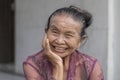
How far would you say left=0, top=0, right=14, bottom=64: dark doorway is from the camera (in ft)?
33.8

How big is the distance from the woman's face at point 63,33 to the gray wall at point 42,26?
4.20 m

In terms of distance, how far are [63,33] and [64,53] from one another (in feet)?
0.48

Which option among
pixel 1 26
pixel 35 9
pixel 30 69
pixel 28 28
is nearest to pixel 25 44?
pixel 28 28

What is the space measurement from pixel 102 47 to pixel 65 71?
4.22m

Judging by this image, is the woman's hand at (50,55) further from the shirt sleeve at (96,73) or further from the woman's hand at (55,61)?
the shirt sleeve at (96,73)

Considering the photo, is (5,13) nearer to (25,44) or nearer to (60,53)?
(25,44)

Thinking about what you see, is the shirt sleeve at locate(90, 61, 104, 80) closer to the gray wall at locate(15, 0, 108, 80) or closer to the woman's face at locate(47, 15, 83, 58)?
the woman's face at locate(47, 15, 83, 58)

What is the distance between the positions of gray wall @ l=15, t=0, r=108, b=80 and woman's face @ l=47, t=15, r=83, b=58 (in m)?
4.20

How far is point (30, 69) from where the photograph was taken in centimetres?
220

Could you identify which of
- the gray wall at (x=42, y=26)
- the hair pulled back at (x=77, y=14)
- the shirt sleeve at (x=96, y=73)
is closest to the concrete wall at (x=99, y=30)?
the gray wall at (x=42, y=26)

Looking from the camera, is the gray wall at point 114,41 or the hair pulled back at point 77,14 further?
the gray wall at point 114,41

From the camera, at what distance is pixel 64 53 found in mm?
2115

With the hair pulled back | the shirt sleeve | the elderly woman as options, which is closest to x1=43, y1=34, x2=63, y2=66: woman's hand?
the elderly woman

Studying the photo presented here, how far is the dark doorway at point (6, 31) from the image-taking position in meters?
10.3
